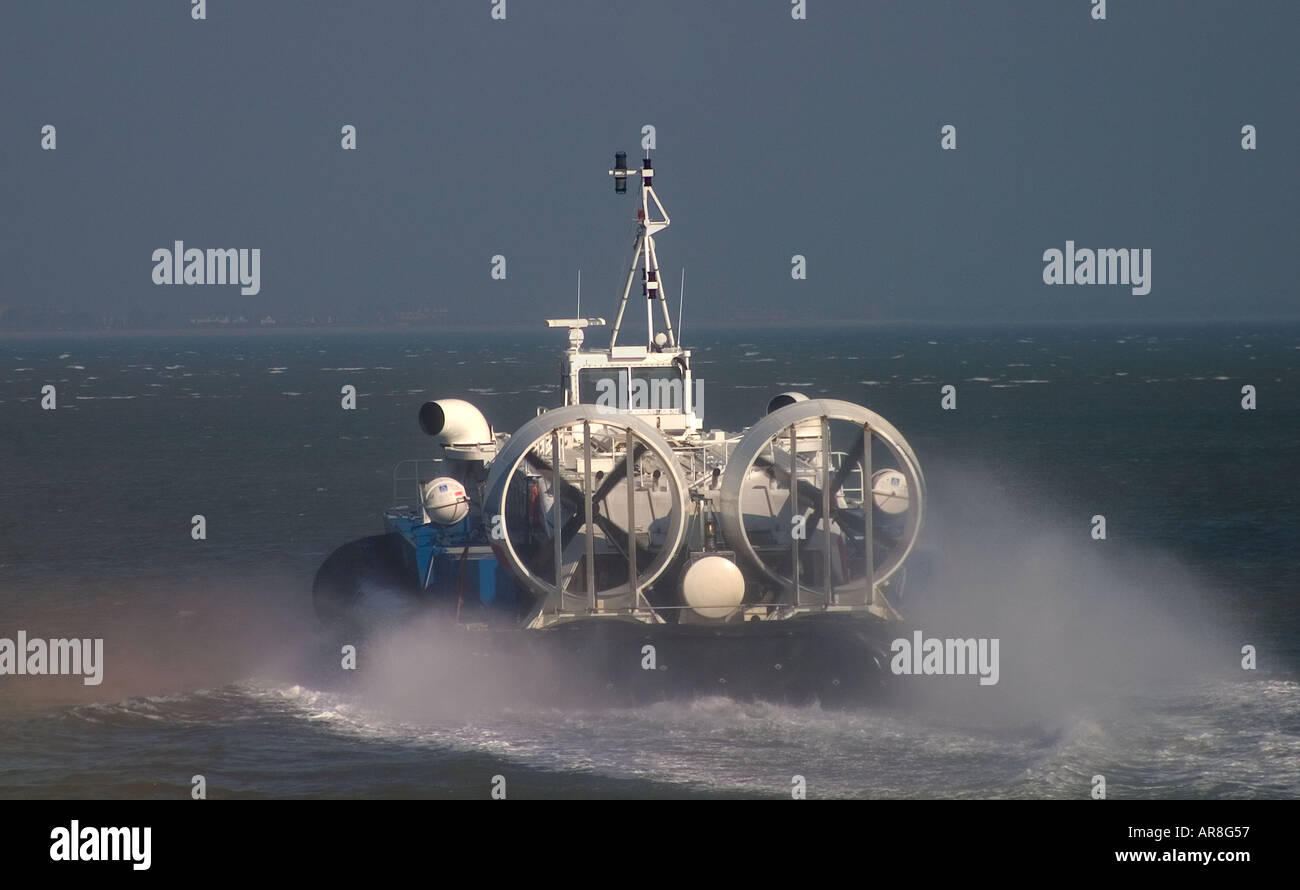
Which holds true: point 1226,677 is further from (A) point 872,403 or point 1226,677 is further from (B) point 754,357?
(B) point 754,357

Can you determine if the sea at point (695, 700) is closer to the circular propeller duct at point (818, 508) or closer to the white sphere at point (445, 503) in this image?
the circular propeller duct at point (818, 508)

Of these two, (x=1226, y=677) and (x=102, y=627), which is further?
(x=102, y=627)

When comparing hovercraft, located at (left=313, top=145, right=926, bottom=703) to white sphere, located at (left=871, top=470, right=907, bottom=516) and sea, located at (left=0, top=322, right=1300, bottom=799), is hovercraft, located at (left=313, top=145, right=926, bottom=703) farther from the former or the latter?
sea, located at (left=0, top=322, right=1300, bottom=799)

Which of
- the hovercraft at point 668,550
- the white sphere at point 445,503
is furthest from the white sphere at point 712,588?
the white sphere at point 445,503
